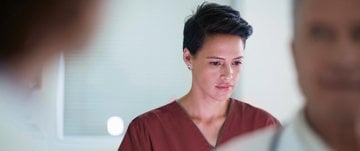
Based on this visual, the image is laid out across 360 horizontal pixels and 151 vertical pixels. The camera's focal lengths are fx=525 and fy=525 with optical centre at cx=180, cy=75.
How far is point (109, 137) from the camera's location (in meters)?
0.92

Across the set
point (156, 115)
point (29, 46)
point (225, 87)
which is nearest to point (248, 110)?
point (225, 87)

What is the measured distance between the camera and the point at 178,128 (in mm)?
847

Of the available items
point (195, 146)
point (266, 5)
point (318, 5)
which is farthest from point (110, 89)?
point (318, 5)

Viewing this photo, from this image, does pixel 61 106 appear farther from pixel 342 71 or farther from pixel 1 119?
pixel 342 71

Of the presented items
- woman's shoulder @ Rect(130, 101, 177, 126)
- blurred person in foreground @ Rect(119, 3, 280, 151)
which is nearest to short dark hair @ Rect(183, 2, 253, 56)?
blurred person in foreground @ Rect(119, 3, 280, 151)

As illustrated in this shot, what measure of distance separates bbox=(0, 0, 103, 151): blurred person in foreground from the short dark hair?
168 millimetres

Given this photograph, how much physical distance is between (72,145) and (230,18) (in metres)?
0.36

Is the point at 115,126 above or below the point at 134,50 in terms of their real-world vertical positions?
below

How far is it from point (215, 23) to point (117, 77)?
9.1 inches

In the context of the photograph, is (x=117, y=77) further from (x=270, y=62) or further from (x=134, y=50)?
(x=270, y=62)

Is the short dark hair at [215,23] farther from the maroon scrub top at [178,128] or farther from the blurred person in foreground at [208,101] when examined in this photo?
the maroon scrub top at [178,128]

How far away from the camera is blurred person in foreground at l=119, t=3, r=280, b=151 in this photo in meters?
0.78

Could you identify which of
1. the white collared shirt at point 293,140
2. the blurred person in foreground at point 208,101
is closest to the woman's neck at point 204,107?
the blurred person in foreground at point 208,101

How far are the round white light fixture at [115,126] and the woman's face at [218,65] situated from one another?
170 mm
